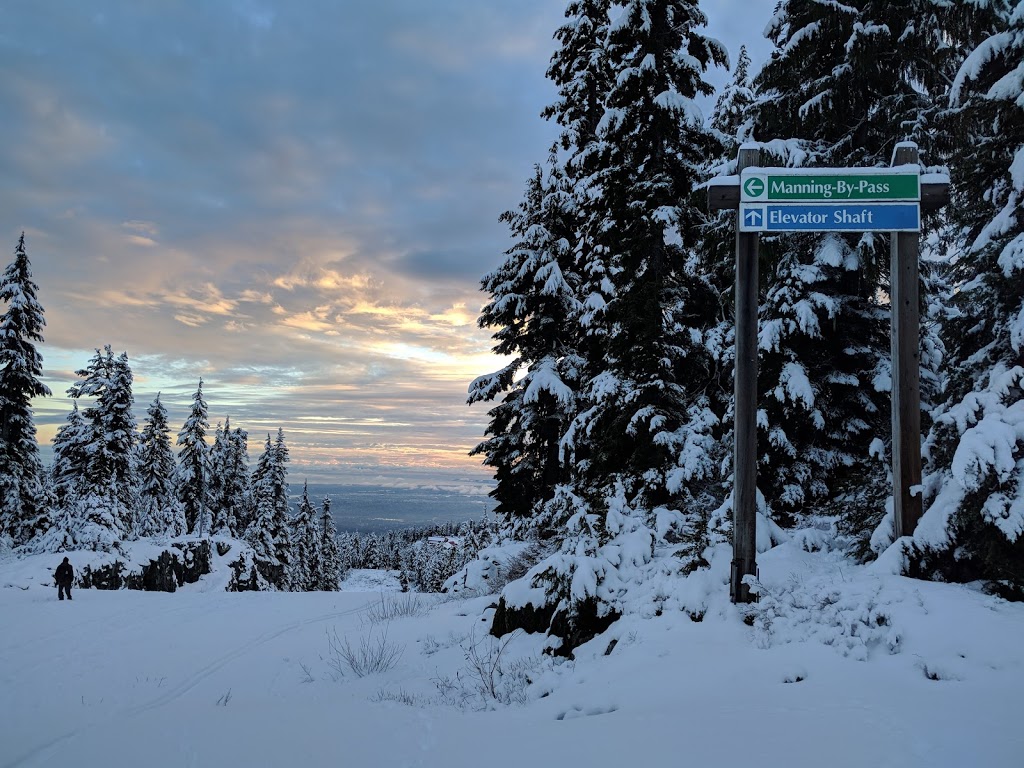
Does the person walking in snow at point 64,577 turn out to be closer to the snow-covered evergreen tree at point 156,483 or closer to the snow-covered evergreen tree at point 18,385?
the snow-covered evergreen tree at point 18,385

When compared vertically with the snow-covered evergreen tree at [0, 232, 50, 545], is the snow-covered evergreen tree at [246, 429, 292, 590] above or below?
below

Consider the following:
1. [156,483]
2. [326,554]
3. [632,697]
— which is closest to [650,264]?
[632,697]

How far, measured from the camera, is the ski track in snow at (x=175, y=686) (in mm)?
5703

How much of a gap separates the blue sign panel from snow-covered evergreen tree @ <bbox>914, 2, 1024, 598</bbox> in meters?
1.08

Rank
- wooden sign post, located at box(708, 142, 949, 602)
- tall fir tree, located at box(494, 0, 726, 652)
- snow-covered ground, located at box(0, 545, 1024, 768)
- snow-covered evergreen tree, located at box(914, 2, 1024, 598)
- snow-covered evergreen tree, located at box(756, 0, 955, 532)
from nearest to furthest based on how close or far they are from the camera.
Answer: snow-covered ground, located at box(0, 545, 1024, 768)
snow-covered evergreen tree, located at box(914, 2, 1024, 598)
wooden sign post, located at box(708, 142, 949, 602)
snow-covered evergreen tree, located at box(756, 0, 955, 532)
tall fir tree, located at box(494, 0, 726, 652)

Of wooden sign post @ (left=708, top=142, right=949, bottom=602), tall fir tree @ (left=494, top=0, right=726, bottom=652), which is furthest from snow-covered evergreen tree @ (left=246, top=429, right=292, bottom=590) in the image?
wooden sign post @ (left=708, top=142, right=949, bottom=602)

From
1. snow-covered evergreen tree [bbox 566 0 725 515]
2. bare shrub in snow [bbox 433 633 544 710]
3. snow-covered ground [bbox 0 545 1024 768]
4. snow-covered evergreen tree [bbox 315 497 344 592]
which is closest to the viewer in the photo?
snow-covered ground [bbox 0 545 1024 768]

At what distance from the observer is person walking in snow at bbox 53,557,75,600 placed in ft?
55.4

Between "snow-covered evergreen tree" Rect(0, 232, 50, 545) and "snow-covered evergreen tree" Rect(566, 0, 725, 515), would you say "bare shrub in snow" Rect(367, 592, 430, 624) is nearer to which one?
"snow-covered evergreen tree" Rect(566, 0, 725, 515)

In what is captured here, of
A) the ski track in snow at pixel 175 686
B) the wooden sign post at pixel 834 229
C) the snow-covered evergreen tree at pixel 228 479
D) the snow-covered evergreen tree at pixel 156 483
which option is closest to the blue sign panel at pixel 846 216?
the wooden sign post at pixel 834 229

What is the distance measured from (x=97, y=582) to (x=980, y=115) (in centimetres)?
3197

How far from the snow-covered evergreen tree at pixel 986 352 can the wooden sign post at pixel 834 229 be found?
42 centimetres

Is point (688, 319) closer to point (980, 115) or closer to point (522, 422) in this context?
point (522, 422)

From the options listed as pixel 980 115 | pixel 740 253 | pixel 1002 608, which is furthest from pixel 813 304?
pixel 1002 608
